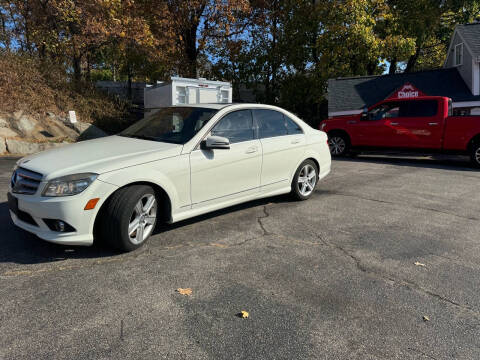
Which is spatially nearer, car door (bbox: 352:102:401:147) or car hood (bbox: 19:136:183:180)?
car hood (bbox: 19:136:183:180)

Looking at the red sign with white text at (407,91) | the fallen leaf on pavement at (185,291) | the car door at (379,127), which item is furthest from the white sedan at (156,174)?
the red sign with white text at (407,91)

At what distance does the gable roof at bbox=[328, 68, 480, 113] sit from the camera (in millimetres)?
20547

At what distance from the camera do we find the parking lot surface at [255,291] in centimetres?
245

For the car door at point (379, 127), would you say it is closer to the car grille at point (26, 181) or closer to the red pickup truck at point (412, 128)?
the red pickup truck at point (412, 128)

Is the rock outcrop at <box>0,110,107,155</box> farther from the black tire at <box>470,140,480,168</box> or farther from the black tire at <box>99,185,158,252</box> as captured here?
the black tire at <box>470,140,480,168</box>

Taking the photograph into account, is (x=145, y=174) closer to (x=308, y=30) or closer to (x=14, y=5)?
(x=14, y=5)

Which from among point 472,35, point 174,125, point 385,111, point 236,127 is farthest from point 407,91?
point 174,125

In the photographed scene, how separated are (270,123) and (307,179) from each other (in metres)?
1.27

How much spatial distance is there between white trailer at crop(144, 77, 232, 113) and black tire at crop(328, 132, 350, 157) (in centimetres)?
540

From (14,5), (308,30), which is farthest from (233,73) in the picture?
(14,5)

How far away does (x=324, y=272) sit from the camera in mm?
3551

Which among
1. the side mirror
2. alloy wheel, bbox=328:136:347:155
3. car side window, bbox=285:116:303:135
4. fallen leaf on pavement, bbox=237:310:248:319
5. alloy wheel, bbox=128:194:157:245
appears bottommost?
fallen leaf on pavement, bbox=237:310:248:319

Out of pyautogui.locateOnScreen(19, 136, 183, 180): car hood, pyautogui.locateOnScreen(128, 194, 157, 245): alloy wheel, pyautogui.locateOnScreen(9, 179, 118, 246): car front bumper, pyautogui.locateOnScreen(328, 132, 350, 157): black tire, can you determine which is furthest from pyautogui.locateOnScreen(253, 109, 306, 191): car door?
pyautogui.locateOnScreen(328, 132, 350, 157): black tire

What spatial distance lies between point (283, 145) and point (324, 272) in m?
2.43
